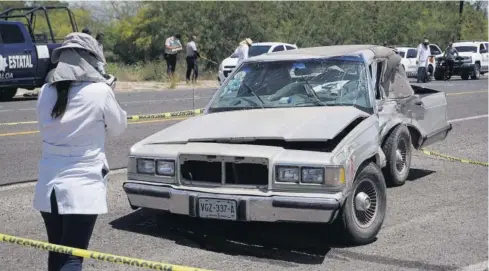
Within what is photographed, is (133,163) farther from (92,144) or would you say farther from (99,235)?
(92,144)

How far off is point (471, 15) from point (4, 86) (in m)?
49.8

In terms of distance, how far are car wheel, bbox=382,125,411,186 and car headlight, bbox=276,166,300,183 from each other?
274cm

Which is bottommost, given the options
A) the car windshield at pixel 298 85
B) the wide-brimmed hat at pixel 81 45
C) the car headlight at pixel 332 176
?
the car headlight at pixel 332 176

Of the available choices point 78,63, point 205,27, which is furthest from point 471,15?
point 78,63

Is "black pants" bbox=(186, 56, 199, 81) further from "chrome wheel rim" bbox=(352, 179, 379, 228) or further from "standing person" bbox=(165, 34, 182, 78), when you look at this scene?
"chrome wheel rim" bbox=(352, 179, 379, 228)

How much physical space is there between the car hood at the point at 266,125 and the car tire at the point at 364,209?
49 centimetres

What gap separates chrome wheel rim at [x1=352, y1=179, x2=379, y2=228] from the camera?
251 inches

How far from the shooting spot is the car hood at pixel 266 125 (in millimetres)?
6258

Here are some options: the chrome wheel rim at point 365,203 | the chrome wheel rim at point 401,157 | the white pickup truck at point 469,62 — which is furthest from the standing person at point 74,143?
the white pickup truck at point 469,62

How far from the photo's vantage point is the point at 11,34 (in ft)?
64.5

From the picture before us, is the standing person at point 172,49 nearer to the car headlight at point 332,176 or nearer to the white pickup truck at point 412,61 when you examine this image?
the white pickup truck at point 412,61

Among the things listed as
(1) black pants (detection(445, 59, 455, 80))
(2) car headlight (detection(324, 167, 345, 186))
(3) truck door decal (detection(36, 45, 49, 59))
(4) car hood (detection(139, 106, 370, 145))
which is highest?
(3) truck door decal (detection(36, 45, 49, 59))

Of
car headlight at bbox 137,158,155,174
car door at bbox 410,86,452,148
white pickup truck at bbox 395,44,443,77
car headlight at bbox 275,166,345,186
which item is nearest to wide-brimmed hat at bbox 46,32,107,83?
car headlight at bbox 275,166,345,186

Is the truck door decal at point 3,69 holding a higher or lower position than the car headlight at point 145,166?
higher
